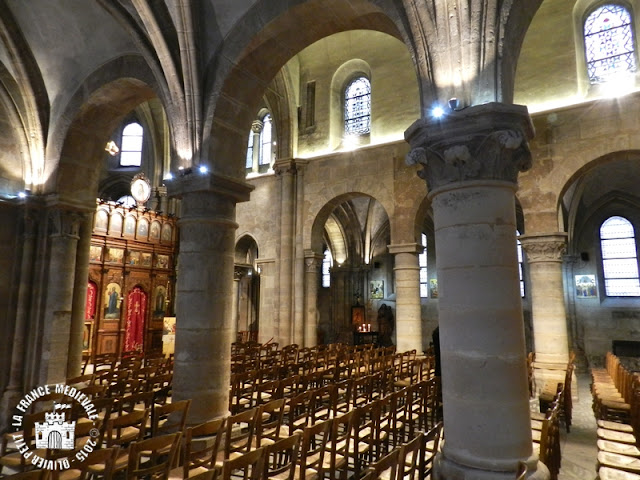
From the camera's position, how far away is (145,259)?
1730 cm

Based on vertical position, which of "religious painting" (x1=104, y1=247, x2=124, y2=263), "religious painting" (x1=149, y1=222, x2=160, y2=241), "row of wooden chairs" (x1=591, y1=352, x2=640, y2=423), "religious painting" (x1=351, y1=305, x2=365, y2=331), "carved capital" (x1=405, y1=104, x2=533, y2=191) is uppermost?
"religious painting" (x1=149, y1=222, x2=160, y2=241)

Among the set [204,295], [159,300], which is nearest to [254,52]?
[204,295]

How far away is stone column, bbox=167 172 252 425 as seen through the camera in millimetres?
6043

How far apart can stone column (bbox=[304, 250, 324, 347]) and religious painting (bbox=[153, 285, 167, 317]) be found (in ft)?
22.0

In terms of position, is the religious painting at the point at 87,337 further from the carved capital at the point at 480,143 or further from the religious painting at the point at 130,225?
the carved capital at the point at 480,143

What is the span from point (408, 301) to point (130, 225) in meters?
11.0

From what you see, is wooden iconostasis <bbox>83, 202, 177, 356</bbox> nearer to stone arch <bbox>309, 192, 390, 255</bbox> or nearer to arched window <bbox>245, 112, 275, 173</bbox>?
arched window <bbox>245, 112, 275, 173</bbox>

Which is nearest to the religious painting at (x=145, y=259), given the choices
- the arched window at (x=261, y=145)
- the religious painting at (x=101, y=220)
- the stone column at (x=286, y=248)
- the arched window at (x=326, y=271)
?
the religious painting at (x=101, y=220)

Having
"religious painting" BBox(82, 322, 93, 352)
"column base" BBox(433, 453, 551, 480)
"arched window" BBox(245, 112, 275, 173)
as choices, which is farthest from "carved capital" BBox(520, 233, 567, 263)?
"religious painting" BBox(82, 322, 93, 352)

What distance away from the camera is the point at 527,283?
19219mm

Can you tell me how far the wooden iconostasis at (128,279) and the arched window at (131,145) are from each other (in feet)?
18.6

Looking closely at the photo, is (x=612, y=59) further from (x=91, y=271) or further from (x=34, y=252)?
(x=91, y=271)

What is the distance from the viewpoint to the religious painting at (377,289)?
23672mm

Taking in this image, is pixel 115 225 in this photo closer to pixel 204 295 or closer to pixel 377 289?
pixel 204 295
